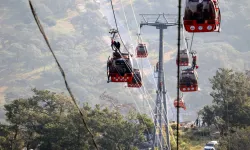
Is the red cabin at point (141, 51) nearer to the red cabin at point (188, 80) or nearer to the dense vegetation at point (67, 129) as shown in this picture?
the dense vegetation at point (67, 129)

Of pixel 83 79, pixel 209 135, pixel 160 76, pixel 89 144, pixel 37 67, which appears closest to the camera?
pixel 160 76

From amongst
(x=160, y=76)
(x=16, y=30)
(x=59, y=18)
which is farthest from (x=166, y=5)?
(x=160, y=76)

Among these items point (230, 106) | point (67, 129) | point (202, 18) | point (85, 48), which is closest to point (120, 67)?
point (202, 18)

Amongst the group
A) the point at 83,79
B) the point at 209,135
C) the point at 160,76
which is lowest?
the point at 83,79

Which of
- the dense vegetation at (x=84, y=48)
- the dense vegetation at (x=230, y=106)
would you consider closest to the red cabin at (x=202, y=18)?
the dense vegetation at (x=230, y=106)

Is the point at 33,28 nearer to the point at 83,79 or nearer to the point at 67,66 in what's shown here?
the point at 67,66

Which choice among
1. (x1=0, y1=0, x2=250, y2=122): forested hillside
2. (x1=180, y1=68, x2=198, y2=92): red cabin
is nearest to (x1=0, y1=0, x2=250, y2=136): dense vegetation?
(x1=0, y1=0, x2=250, y2=122): forested hillside
